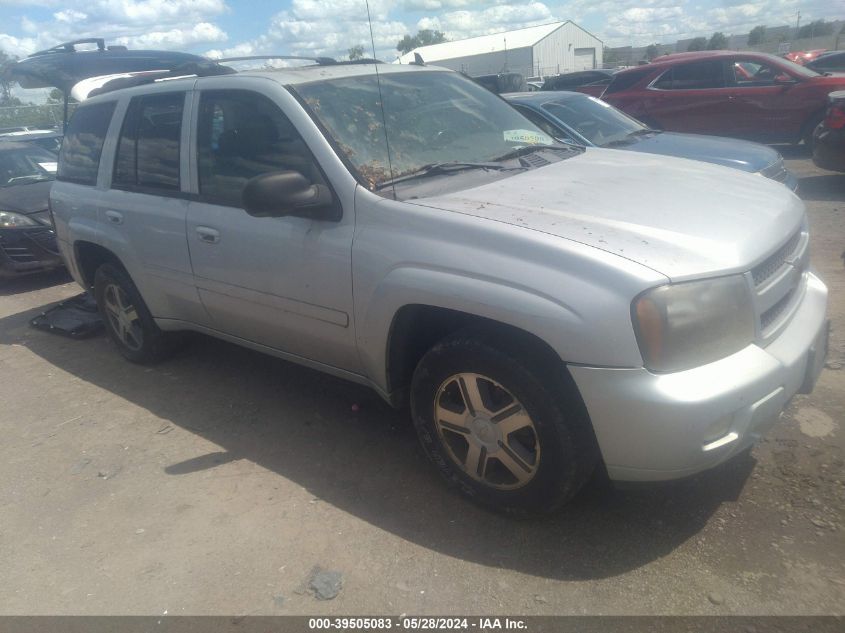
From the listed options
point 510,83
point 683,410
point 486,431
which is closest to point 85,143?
point 486,431

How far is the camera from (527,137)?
3.96 metres

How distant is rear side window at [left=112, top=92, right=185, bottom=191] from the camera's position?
399 centimetres

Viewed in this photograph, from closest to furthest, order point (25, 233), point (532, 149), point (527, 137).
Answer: point (532, 149)
point (527, 137)
point (25, 233)

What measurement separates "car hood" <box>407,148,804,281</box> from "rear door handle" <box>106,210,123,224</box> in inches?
92.2

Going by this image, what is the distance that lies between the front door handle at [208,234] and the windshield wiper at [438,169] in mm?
1071

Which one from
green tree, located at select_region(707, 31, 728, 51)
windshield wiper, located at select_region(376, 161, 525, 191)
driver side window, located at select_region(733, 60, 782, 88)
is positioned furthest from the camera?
green tree, located at select_region(707, 31, 728, 51)

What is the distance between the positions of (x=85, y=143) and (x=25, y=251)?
3.23 m

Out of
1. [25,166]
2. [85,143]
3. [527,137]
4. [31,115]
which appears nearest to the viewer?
[527,137]

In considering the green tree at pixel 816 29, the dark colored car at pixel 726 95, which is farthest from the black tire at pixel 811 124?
the green tree at pixel 816 29

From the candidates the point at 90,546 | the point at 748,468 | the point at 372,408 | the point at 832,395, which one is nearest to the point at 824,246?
the point at 832,395

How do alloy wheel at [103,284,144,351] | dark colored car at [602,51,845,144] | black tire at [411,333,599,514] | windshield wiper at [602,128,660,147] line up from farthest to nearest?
dark colored car at [602,51,845,144] → windshield wiper at [602,128,660,147] → alloy wheel at [103,284,144,351] → black tire at [411,333,599,514]

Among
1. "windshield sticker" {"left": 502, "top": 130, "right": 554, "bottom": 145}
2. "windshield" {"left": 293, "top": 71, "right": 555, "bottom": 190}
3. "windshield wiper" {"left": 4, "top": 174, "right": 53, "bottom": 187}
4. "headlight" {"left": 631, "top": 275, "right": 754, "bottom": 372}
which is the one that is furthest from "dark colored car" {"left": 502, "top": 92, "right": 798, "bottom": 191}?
"windshield wiper" {"left": 4, "top": 174, "right": 53, "bottom": 187}

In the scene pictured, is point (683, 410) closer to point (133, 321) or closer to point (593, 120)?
point (133, 321)

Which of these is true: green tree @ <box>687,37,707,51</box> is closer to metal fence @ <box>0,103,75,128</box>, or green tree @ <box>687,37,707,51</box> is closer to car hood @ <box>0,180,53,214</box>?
metal fence @ <box>0,103,75,128</box>
